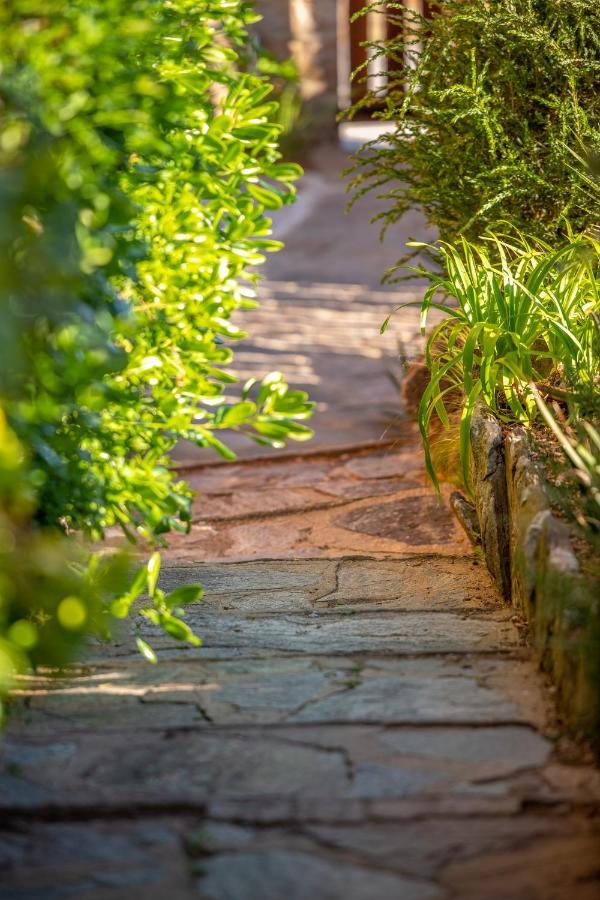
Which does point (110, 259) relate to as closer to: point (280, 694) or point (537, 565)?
point (280, 694)

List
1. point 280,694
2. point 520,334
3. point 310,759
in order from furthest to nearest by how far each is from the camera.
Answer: point 520,334 < point 280,694 < point 310,759

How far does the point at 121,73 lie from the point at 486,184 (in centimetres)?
203

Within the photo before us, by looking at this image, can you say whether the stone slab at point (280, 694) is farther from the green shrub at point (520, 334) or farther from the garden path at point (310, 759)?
the green shrub at point (520, 334)

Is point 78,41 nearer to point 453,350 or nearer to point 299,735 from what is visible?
point 299,735

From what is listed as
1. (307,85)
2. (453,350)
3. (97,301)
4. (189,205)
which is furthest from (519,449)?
(307,85)

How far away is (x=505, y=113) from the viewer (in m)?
3.74

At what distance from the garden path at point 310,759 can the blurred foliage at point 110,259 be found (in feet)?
0.70

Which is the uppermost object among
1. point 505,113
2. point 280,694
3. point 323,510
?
point 505,113

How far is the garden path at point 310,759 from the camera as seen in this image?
4.85 ft

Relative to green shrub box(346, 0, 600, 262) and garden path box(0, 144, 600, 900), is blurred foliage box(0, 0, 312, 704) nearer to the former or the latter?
garden path box(0, 144, 600, 900)

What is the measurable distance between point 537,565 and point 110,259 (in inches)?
40.4

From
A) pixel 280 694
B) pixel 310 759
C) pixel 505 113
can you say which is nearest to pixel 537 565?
pixel 280 694

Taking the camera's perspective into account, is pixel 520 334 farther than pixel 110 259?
Yes

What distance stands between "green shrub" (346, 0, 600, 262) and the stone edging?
0.95 metres
